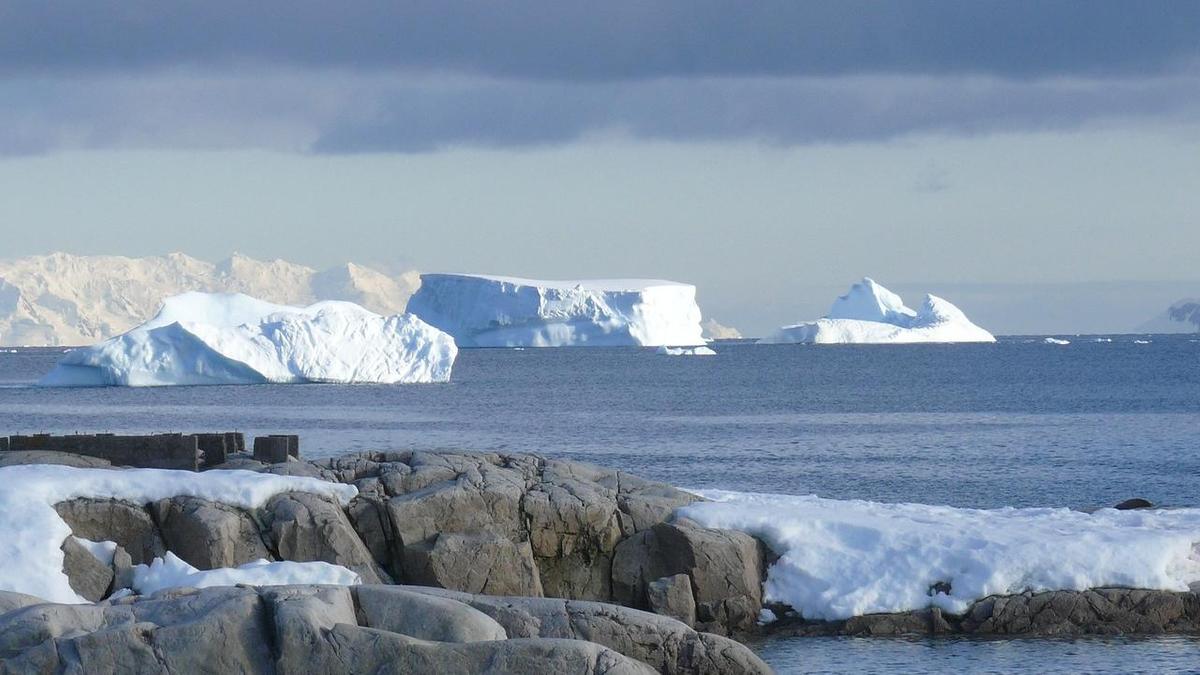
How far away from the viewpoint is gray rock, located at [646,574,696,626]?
68.1 feet

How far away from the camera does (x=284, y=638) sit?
561 inches

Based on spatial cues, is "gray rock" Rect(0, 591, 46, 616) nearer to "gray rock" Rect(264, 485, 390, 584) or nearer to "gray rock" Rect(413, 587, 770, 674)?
"gray rock" Rect(413, 587, 770, 674)

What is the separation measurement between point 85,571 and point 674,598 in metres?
7.38

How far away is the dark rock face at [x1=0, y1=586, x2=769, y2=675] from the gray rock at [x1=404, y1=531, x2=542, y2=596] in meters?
5.71

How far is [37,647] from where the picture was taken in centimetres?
1399

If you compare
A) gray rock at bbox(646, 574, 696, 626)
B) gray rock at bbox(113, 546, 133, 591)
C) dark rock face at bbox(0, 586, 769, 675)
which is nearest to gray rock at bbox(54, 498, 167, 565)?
gray rock at bbox(113, 546, 133, 591)

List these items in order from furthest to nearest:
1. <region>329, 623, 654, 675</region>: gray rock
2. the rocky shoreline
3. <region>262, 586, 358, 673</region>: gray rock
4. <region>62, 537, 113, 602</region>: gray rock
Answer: <region>62, 537, 113, 602</region>: gray rock, the rocky shoreline, <region>262, 586, 358, 673</region>: gray rock, <region>329, 623, 654, 675</region>: gray rock

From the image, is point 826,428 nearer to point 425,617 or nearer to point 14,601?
point 425,617

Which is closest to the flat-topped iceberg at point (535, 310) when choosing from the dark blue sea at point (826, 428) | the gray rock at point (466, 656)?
the dark blue sea at point (826, 428)

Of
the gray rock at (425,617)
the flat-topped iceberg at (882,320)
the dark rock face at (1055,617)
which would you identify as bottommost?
the dark rock face at (1055,617)

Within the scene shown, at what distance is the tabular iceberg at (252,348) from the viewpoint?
74.9 metres

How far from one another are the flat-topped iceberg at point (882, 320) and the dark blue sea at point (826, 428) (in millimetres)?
42628

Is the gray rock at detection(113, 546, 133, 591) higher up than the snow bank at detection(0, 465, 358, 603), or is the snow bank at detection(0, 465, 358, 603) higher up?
the snow bank at detection(0, 465, 358, 603)

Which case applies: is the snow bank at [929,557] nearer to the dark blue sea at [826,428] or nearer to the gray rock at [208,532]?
the dark blue sea at [826,428]
